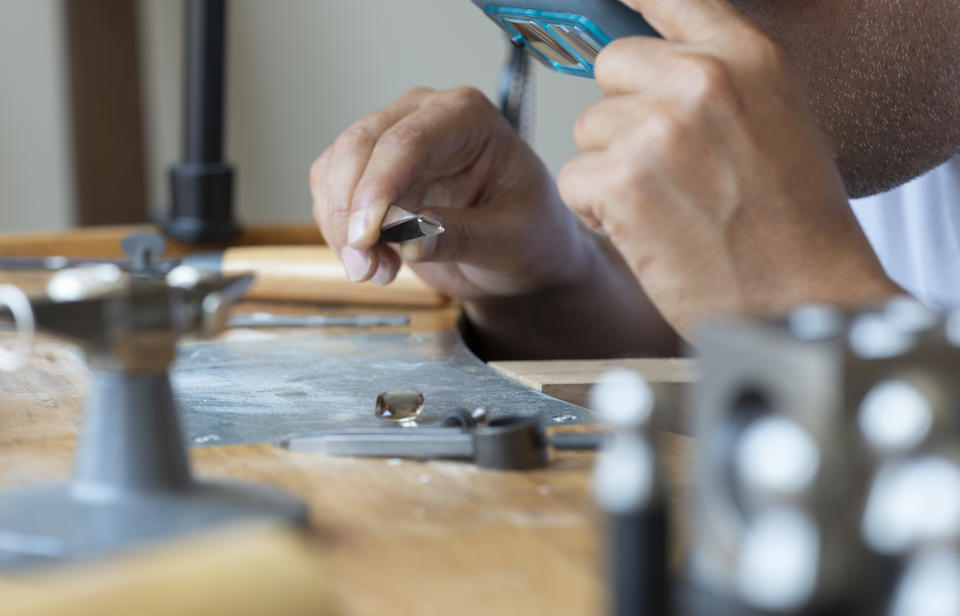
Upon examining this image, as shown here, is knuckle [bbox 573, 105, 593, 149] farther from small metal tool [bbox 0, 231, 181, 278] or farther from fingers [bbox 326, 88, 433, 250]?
small metal tool [bbox 0, 231, 181, 278]

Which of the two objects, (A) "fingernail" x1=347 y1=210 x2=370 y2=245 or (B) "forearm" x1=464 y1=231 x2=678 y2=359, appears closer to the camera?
(A) "fingernail" x1=347 y1=210 x2=370 y2=245

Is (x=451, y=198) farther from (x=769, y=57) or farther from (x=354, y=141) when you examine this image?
(x=769, y=57)

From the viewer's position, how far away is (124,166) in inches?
128

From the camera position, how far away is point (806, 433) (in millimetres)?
289

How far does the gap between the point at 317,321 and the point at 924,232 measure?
783 millimetres

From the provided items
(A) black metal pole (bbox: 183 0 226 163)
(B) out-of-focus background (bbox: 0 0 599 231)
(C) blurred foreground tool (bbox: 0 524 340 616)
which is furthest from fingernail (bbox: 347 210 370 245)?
(B) out-of-focus background (bbox: 0 0 599 231)

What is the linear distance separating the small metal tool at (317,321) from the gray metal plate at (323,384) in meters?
0.06

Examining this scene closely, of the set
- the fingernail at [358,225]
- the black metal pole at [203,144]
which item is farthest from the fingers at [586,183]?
the black metal pole at [203,144]

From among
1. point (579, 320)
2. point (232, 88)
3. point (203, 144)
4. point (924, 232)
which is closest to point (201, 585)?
point (579, 320)

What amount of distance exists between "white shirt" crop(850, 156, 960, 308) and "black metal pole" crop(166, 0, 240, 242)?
93 centimetres

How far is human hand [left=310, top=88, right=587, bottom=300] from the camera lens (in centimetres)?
95

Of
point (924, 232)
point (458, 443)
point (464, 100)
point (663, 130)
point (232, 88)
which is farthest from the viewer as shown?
point (232, 88)

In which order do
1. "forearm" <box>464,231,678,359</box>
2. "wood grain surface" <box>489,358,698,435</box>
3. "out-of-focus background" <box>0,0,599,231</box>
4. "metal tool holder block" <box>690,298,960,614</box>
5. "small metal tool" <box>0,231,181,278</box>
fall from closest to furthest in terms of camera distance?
1. "metal tool holder block" <box>690,298,960,614</box>
2. "wood grain surface" <box>489,358,698,435</box>
3. "small metal tool" <box>0,231,181,278</box>
4. "forearm" <box>464,231,678,359</box>
5. "out-of-focus background" <box>0,0,599,231</box>

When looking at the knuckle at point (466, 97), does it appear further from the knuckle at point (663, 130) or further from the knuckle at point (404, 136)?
the knuckle at point (663, 130)
